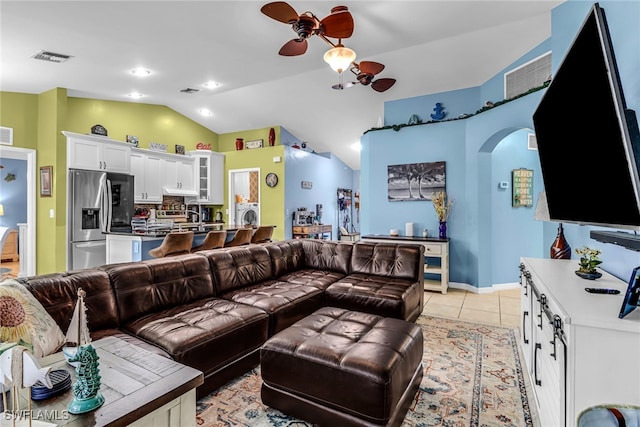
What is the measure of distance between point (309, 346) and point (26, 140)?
6.02 metres

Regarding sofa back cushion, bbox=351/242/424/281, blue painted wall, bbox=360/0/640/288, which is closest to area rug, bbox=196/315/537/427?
sofa back cushion, bbox=351/242/424/281

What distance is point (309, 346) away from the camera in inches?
68.7

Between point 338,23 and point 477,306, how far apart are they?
3593 millimetres

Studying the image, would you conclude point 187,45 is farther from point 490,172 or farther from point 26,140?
point 490,172

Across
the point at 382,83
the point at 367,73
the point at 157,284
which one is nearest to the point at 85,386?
the point at 157,284

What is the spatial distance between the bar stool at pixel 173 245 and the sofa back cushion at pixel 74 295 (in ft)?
4.63

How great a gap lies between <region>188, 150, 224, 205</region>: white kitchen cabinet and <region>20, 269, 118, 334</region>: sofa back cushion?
5.40 m

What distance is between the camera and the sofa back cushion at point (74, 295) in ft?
5.98

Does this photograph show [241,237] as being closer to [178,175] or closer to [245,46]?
[245,46]

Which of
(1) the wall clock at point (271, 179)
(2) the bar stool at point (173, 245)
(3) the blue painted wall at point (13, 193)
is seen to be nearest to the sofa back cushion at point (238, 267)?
(2) the bar stool at point (173, 245)

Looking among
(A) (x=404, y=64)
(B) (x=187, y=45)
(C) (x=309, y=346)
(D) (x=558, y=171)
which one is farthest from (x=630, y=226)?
(B) (x=187, y=45)

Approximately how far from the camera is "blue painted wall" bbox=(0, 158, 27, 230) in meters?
6.60

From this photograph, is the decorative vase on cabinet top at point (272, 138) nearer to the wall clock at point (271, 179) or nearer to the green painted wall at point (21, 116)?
the wall clock at point (271, 179)

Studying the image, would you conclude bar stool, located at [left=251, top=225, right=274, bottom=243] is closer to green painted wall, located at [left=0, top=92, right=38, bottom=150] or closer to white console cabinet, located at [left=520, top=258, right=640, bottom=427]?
green painted wall, located at [left=0, top=92, right=38, bottom=150]
